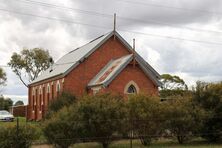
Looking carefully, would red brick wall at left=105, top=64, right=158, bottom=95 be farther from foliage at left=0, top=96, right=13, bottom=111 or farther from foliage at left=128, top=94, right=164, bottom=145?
foliage at left=0, top=96, right=13, bottom=111

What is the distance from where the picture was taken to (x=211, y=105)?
2784cm

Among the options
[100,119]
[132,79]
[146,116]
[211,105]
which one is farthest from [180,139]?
[132,79]

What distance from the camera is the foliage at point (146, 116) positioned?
2605 centimetres

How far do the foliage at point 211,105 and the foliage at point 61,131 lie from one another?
8.76 meters

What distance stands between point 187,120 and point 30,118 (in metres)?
39.9

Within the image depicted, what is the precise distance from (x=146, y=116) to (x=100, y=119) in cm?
380

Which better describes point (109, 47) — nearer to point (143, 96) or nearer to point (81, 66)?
point (81, 66)

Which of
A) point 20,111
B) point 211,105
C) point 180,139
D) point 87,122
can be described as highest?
point 211,105

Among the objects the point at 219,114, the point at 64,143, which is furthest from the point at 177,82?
the point at 64,143

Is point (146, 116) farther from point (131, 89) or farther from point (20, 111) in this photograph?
point (20, 111)

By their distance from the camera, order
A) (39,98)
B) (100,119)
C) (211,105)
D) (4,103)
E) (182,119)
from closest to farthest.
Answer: (100,119) → (182,119) → (211,105) → (39,98) → (4,103)

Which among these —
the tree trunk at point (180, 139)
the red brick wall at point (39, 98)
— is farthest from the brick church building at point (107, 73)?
the tree trunk at point (180, 139)

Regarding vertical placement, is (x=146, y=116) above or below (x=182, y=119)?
above

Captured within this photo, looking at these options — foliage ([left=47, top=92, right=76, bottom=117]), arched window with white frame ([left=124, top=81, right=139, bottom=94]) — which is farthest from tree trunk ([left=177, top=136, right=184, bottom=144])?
arched window with white frame ([left=124, top=81, right=139, bottom=94])
